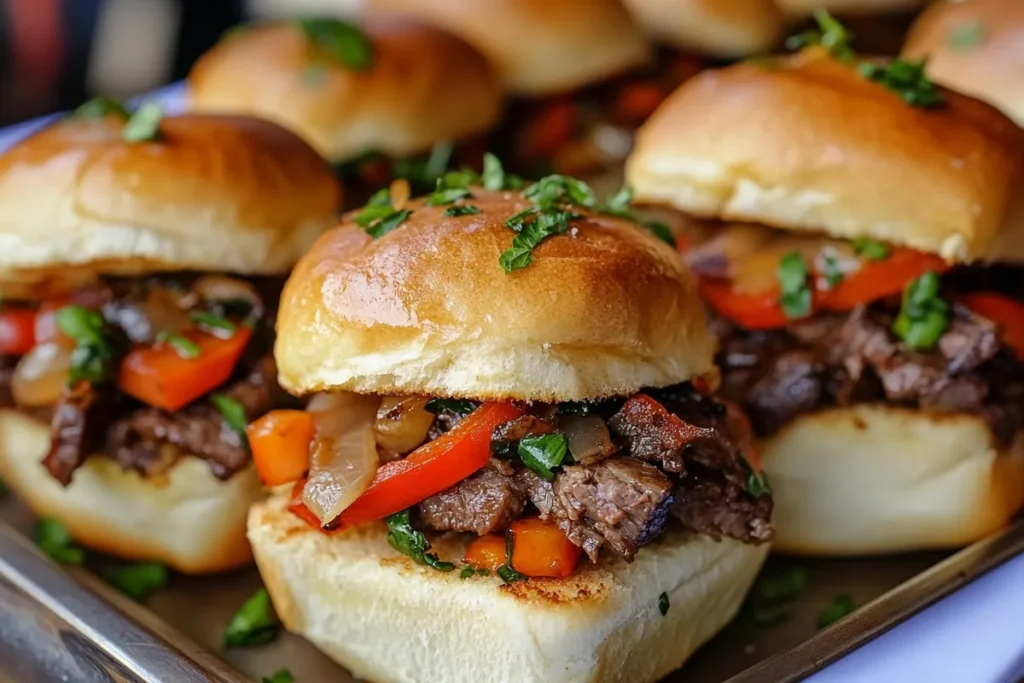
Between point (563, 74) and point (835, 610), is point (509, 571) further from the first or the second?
point (563, 74)

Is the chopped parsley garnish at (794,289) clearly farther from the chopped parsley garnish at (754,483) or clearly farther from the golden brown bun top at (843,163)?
the chopped parsley garnish at (754,483)

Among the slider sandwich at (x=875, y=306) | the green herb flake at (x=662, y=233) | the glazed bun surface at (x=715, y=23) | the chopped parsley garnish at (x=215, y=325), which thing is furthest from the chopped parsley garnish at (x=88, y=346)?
the glazed bun surface at (x=715, y=23)

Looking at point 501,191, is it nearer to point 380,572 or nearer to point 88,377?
point 380,572

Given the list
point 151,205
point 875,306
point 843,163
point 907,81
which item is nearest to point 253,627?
point 151,205

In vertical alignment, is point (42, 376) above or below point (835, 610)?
above

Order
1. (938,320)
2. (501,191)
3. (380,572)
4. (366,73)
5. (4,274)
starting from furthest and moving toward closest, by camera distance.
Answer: (366,73) → (4,274) → (938,320) → (501,191) → (380,572)

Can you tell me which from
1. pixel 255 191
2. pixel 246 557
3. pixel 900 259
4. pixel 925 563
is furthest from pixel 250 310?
pixel 925 563

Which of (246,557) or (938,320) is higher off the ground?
(938,320)
